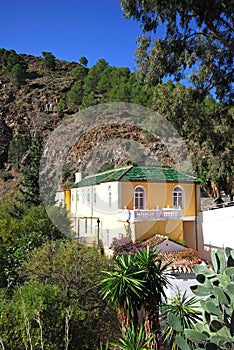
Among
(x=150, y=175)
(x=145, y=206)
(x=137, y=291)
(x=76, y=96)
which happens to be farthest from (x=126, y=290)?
(x=76, y=96)

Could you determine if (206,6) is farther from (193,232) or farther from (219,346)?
(219,346)

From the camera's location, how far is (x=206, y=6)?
12.5 metres

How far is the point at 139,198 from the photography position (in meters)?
16.2

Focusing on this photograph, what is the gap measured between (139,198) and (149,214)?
41.1 inches

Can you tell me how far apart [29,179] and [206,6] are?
2156 centimetres

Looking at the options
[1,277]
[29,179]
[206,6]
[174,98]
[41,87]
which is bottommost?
[1,277]

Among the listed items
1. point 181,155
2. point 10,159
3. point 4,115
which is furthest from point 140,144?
point 4,115

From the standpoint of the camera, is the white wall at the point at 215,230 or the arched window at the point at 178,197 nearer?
the white wall at the point at 215,230

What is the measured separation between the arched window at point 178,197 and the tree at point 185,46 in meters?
5.08

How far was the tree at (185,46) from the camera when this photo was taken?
1298 cm

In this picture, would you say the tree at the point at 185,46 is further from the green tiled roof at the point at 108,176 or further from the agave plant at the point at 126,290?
the agave plant at the point at 126,290

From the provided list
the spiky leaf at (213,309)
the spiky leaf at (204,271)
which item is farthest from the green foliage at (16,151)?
the spiky leaf at (213,309)

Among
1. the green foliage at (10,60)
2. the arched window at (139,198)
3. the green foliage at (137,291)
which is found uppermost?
the green foliage at (10,60)

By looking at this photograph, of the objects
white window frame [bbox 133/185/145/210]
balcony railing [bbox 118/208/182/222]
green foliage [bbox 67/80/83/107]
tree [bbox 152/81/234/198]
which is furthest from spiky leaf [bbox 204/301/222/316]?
green foliage [bbox 67/80/83/107]
